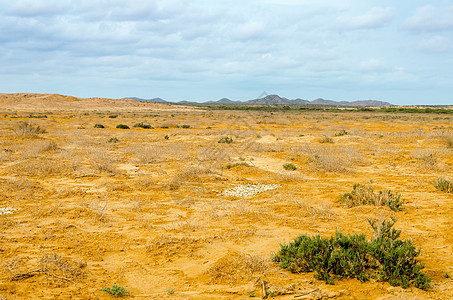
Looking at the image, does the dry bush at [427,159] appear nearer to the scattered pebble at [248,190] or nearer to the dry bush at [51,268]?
the scattered pebble at [248,190]

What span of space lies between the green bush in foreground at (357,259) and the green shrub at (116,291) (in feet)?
6.85

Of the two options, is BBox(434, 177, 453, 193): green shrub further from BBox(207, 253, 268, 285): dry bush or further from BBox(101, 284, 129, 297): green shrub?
BBox(101, 284, 129, 297): green shrub

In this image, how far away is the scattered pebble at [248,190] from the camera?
855 centimetres

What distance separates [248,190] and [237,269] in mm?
4486

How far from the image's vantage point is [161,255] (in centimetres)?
503

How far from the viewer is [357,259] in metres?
4.23

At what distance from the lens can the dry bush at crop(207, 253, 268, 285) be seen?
4.25 metres

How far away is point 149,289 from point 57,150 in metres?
12.1

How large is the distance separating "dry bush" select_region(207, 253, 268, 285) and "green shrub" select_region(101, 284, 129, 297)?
110 cm

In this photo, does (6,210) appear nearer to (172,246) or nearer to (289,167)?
(172,246)

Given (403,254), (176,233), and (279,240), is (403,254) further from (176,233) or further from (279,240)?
(176,233)

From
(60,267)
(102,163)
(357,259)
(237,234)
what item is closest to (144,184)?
(102,163)

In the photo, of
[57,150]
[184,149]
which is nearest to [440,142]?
[184,149]

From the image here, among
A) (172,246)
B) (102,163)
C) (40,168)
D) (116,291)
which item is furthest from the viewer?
(102,163)
